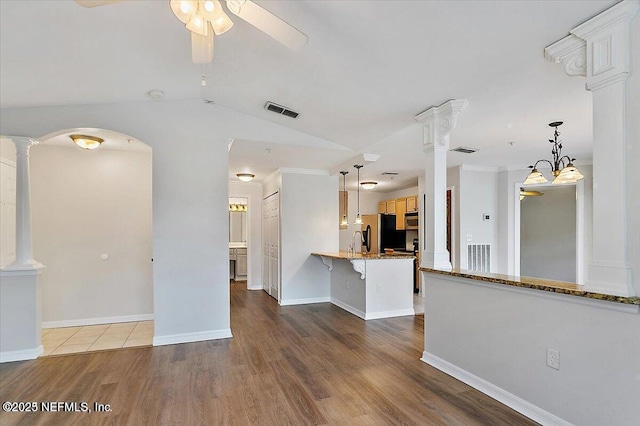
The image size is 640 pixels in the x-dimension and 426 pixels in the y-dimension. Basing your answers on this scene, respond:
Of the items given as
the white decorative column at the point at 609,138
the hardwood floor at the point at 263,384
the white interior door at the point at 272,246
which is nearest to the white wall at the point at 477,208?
the hardwood floor at the point at 263,384

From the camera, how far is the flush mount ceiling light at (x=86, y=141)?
4.12m

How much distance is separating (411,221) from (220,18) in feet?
20.4

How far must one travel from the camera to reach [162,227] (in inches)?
153

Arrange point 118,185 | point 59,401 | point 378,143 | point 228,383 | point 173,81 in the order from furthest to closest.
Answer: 1. point 118,185
2. point 378,143
3. point 173,81
4. point 228,383
5. point 59,401

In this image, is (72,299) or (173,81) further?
(72,299)

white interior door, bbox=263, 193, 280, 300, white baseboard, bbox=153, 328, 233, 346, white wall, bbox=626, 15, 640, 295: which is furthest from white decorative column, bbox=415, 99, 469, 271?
white interior door, bbox=263, 193, 280, 300

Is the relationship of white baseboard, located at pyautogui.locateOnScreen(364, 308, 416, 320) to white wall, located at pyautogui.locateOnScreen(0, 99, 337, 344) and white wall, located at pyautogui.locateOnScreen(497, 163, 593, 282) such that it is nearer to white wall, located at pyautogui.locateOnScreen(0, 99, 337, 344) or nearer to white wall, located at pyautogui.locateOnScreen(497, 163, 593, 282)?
white wall, located at pyautogui.locateOnScreen(0, 99, 337, 344)

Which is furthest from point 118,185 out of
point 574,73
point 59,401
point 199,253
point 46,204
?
point 574,73

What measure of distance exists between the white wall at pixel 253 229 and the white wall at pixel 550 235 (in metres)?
5.72

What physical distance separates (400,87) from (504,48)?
88 centimetres

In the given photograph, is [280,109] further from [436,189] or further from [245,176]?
[245,176]

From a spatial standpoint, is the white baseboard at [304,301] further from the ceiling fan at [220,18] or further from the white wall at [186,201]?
the ceiling fan at [220,18]

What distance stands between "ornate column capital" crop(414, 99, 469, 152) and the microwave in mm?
4003

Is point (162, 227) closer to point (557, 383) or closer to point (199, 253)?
point (199, 253)
